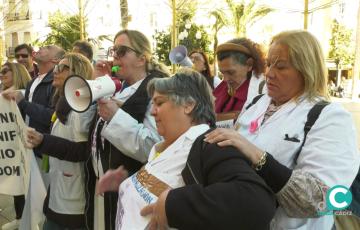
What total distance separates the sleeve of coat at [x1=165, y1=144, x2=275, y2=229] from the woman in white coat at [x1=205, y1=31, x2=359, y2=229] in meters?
0.15

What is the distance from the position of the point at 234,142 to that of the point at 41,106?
2736 millimetres

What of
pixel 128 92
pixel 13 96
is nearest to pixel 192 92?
pixel 128 92

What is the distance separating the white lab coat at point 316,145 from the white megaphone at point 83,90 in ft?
2.87

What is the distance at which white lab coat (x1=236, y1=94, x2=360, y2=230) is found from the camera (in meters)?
1.44

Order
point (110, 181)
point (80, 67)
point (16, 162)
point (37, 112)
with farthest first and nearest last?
point (16, 162)
point (37, 112)
point (80, 67)
point (110, 181)

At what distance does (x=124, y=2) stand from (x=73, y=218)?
1470 centimetres

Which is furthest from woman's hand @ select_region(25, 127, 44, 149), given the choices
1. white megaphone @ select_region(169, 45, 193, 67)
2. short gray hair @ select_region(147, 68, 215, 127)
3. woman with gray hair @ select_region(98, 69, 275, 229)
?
white megaphone @ select_region(169, 45, 193, 67)

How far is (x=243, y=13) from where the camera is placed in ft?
80.2

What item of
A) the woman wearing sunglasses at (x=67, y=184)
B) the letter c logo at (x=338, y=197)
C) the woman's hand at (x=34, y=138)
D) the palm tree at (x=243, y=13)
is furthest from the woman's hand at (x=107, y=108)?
the palm tree at (x=243, y=13)

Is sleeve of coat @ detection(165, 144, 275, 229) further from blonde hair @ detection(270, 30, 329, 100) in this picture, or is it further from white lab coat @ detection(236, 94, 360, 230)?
blonde hair @ detection(270, 30, 329, 100)

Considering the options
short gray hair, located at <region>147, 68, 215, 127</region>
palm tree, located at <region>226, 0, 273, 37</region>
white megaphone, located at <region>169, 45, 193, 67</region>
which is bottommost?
Answer: short gray hair, located at <region>147, 68, 215, 127</region>

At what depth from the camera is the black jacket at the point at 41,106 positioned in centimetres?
357

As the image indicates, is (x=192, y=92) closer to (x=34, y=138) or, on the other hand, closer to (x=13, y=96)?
(x=34, y=138)

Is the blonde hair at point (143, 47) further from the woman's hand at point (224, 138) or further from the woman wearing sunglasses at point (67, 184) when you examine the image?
the woman's hand at point (224, 138)
